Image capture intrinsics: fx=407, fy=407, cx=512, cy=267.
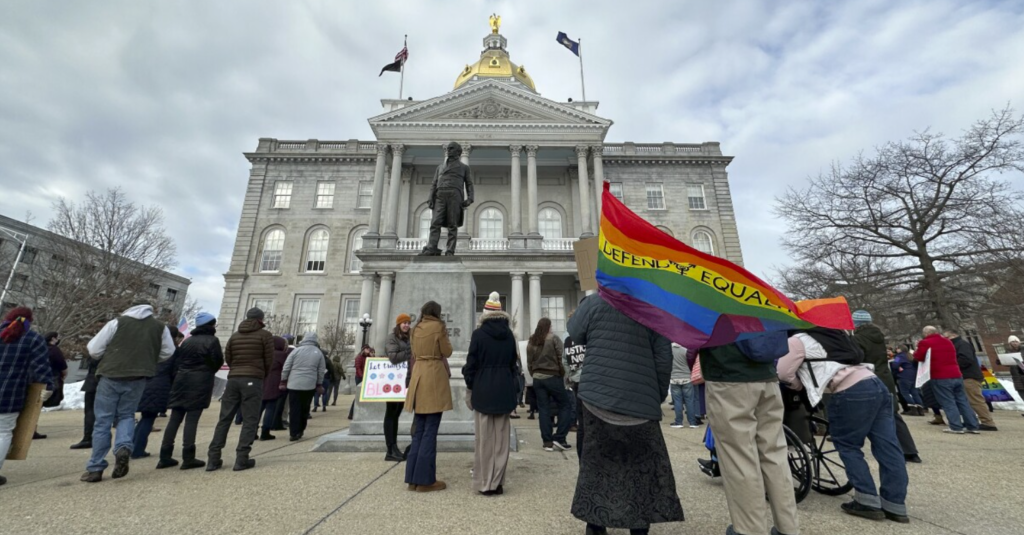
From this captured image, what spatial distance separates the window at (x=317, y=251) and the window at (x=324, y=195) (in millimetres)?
1975

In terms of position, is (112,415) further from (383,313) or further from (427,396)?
(383,313)

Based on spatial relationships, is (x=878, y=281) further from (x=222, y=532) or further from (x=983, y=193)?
(x=222, y=532)

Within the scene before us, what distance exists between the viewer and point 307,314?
Answer: 87.1ft

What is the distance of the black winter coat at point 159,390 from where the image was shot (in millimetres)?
5789

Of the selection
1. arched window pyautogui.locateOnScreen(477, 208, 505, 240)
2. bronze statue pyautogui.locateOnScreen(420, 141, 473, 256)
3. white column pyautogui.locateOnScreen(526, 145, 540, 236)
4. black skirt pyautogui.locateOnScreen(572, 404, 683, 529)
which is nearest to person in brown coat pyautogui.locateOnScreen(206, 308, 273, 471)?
bronze statue pyautogui.locateOnScreen(420, 141, 473, 256)

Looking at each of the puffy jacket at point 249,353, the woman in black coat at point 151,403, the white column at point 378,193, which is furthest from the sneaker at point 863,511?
the white column at point 378,193

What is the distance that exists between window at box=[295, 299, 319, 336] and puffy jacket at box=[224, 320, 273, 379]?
23065mm

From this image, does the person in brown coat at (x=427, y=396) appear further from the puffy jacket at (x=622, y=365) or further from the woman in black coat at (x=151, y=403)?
the woman in black coat at (x=151, y=403)

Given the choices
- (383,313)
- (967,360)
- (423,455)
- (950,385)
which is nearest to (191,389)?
(423,455)

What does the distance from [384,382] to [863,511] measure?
4855 millimetres

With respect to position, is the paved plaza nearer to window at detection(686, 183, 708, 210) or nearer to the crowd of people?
the crowd of people

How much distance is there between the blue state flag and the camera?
28.1 meters

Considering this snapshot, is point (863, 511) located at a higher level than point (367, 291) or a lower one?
lower

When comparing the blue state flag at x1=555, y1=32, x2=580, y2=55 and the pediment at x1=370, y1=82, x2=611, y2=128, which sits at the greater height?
the blue state flag at x1=555, y1=32, x2=580, y2=55
